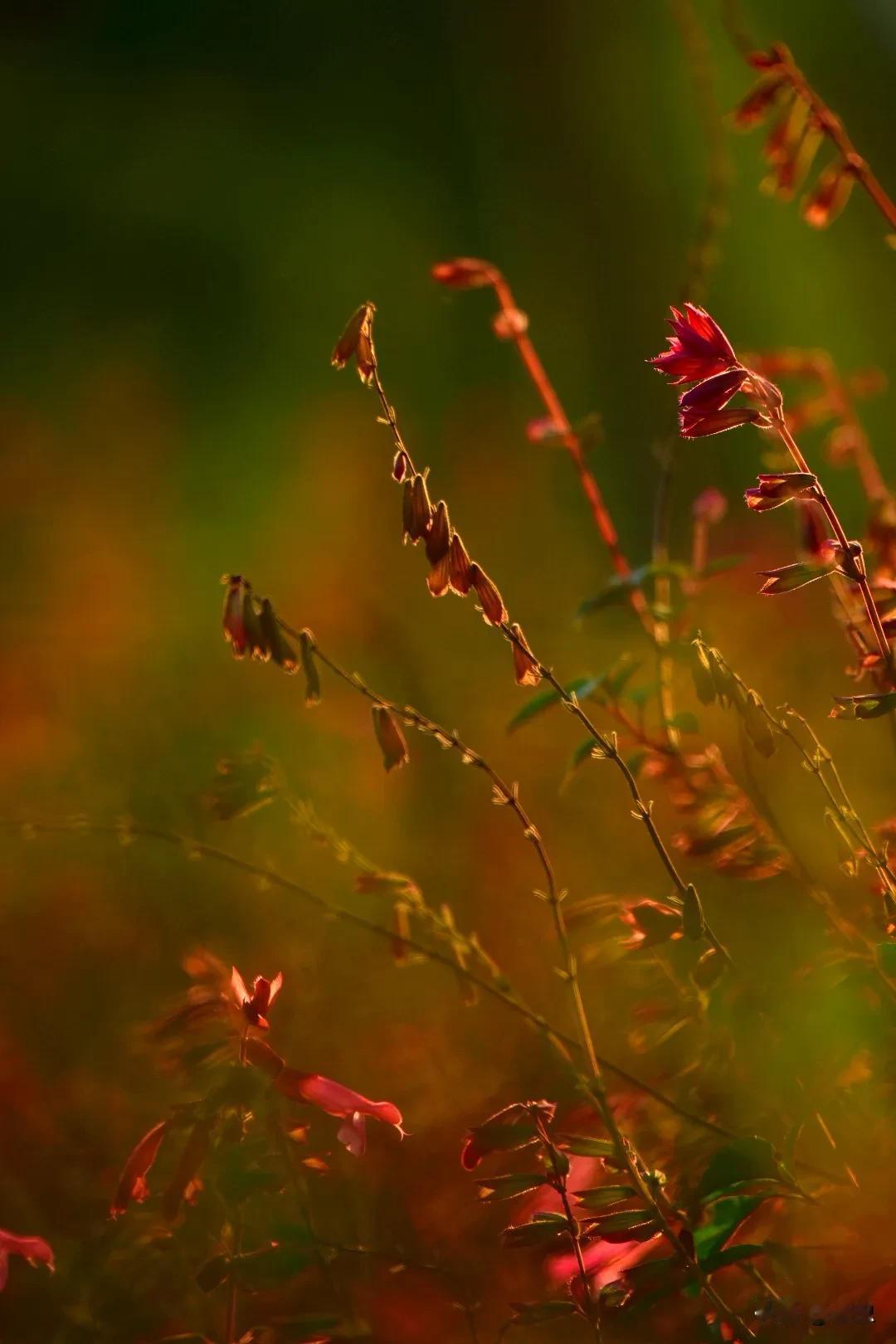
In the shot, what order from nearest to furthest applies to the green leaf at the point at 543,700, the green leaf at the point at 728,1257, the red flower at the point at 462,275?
the green leaf at the point at 728,1257, the green leaf at the point at 543,700, the red flower at the point at 462,275

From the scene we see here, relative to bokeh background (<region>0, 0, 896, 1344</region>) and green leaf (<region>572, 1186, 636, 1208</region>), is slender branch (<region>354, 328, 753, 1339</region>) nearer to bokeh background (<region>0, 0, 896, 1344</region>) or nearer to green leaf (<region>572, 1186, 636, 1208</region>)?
green leaf (<region>572, 1186, 636, 1208</region>)

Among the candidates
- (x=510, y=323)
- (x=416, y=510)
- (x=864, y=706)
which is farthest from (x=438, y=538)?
(x=510, y=323)

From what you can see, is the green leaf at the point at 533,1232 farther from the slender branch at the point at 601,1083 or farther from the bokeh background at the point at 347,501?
the bokeh background at the point at 347,501

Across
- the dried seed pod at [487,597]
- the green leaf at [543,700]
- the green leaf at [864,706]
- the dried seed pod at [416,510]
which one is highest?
the dried seed pod at [416,510]

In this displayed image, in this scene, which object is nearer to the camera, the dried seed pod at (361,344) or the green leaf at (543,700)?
the dried seed pod at (361,344)

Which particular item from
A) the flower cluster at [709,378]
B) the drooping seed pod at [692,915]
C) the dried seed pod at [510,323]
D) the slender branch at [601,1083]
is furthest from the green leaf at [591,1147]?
the dried seed pod at [510,323]

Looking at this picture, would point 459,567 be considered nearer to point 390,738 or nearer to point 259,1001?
point 390,738

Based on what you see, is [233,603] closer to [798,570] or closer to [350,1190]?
[798,570]
